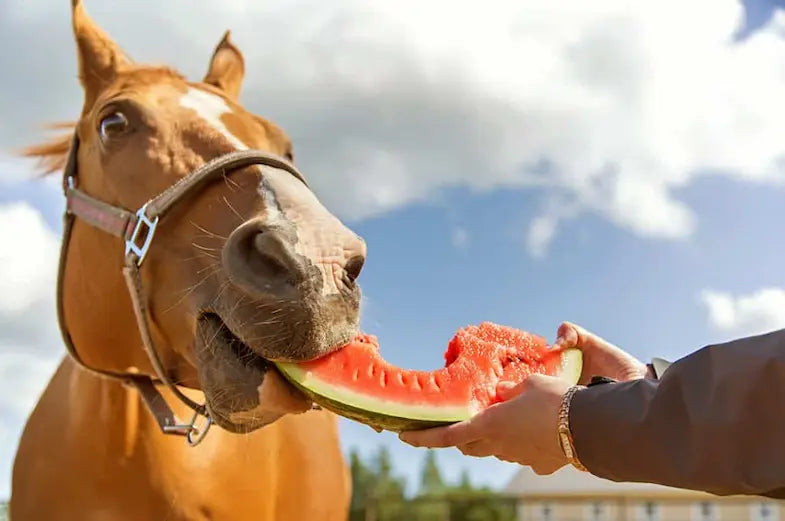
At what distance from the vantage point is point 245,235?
250 centimetres

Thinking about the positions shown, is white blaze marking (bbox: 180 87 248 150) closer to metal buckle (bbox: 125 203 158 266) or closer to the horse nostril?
metal buckle (bbox: 125 203 158 266)

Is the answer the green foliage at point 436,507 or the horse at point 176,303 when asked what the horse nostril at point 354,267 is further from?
the green foliage at point 436,507

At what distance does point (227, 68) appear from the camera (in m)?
4.73

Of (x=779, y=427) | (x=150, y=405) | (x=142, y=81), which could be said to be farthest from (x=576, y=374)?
(x=142, y=81)

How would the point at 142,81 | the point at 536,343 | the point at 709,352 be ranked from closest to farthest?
1. the point at 709,352
2. the point at 536,343
3. the point at 142,81

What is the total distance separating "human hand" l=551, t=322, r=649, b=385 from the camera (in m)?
2.35

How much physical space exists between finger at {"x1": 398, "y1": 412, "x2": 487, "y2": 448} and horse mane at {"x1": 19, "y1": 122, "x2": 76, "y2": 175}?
3.23 m

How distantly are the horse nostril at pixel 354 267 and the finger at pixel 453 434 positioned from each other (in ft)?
2.10

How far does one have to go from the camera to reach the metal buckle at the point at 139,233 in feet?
9.86

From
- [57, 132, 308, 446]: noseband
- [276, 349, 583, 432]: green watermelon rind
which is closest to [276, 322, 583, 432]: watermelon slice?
[276, 349, 583, 432]: green watermelon rind

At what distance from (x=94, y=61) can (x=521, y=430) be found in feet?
9.99

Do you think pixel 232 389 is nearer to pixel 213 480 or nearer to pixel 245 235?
pixel 245 235

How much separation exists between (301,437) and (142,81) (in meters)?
2.27

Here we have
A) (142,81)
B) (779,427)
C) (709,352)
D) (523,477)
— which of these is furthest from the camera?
(523,477)
